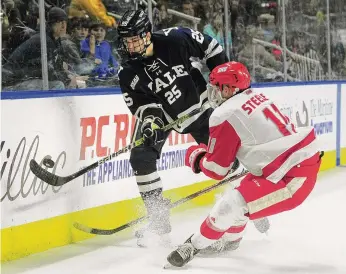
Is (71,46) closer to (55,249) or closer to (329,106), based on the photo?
(55,249)

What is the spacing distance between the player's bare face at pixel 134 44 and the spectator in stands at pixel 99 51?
3.70 feet

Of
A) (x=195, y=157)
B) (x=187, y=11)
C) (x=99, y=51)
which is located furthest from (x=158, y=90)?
(x=187, y=11)

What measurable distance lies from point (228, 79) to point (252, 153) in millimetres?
323

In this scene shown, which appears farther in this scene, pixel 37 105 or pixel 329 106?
pixel 329 106

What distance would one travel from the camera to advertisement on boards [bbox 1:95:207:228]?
341 cm

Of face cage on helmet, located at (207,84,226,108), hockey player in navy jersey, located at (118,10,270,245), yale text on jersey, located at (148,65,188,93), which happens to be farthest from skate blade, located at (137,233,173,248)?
face cage on helmet, located at (207,84,226,108)

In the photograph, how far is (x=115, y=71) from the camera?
4.77 metres

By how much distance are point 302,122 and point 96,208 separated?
2518 millimetres

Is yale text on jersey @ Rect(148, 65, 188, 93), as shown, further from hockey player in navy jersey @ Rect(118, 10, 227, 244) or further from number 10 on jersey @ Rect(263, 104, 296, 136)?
number 10 on jersey @ Rect(263, 104, 296, 136)

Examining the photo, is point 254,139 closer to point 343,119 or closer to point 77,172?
point 77,172

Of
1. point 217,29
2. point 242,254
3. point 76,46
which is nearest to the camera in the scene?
point 242,254

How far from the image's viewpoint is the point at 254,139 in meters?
2.99

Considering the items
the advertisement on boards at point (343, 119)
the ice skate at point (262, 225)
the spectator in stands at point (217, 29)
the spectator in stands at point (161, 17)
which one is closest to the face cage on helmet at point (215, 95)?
the ice skate at point (262, 225)

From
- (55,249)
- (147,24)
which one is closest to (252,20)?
(147,24)
